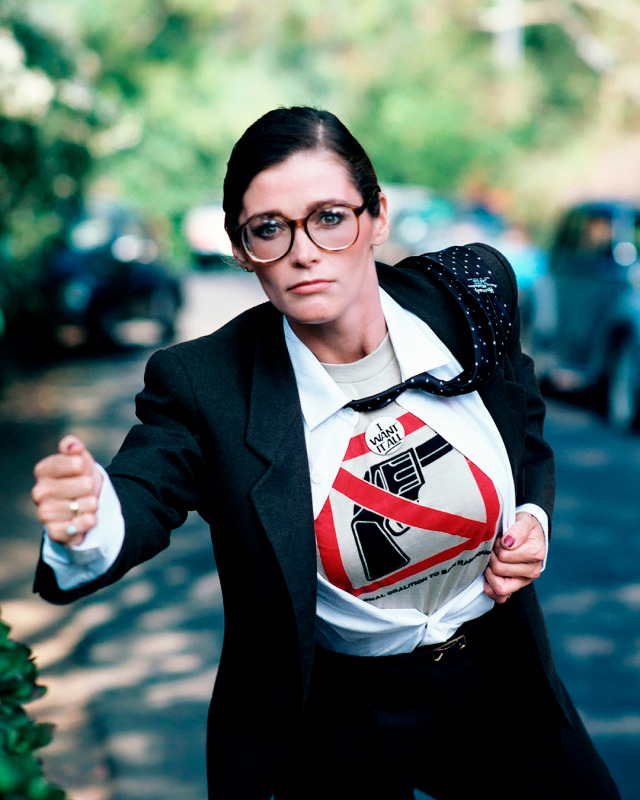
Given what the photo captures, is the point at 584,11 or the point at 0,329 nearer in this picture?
the point at 0,329

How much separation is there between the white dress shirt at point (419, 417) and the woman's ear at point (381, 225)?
0.40ft

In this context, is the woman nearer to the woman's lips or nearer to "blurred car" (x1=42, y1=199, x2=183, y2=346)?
the woman's lips

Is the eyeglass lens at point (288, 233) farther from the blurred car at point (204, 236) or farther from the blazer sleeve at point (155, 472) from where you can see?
the blurred car at point (204, 236)

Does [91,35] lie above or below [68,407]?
above

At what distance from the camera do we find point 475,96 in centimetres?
3772

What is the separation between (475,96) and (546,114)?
3.51 metres

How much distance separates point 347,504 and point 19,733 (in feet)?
2.58

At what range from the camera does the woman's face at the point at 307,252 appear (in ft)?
7.52

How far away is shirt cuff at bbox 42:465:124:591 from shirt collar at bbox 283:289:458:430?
53 centimetres

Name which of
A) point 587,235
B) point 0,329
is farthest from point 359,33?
point 0,329

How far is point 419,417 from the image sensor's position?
7.77ft

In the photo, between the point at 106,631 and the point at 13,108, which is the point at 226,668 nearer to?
the point at 106,631

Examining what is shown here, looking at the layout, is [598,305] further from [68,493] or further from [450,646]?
[68,493]

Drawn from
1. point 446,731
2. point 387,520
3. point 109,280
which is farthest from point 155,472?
point 109,280
